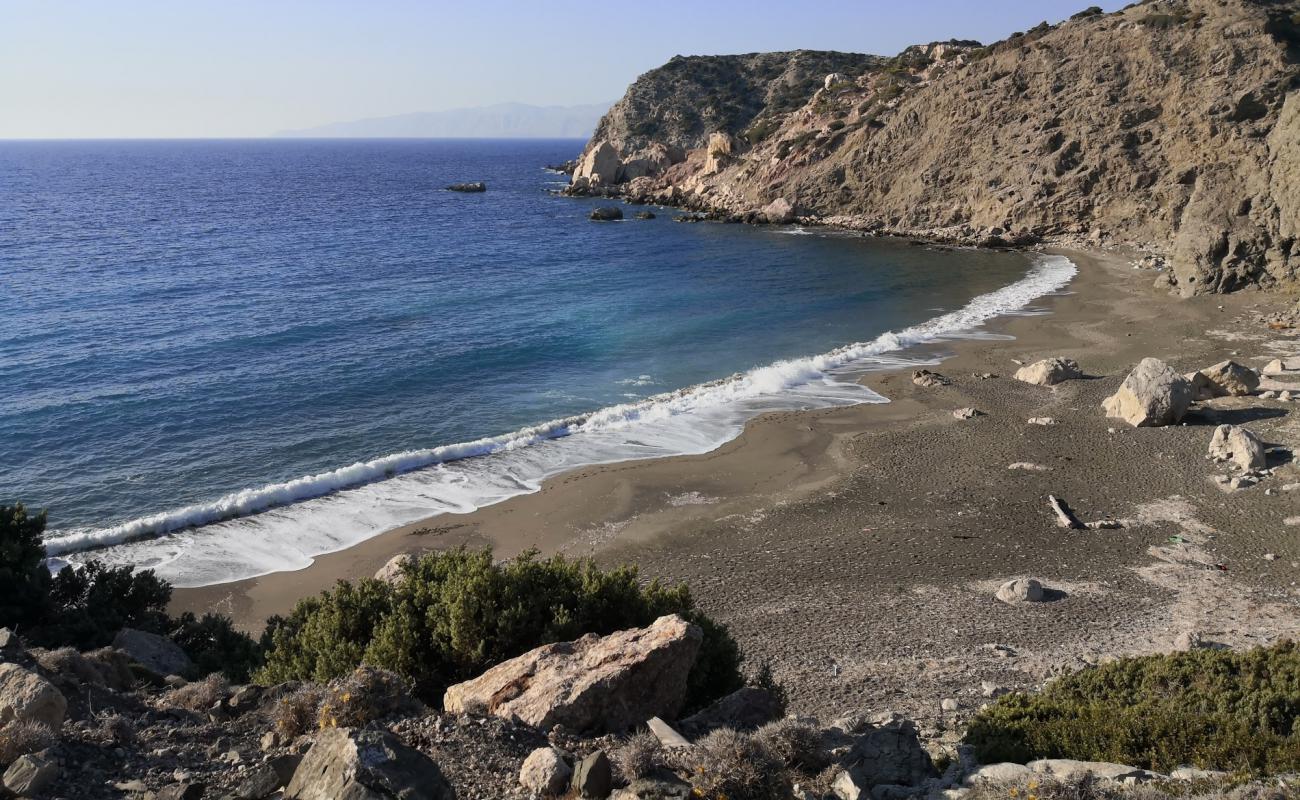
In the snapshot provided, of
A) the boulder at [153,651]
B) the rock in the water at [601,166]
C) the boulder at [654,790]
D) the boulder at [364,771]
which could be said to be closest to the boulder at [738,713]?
the boulder at [654,790]

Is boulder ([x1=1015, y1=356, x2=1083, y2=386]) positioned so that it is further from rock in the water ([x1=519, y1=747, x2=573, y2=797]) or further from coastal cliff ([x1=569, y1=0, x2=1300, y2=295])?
rock in the water ([x1=519, y1=747, x2=573, y2=797])

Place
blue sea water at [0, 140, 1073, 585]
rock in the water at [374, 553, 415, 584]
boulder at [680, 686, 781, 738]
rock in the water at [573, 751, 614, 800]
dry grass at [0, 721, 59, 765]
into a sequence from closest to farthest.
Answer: dry grass at [0, 721, 59, 765], rock in the water at [573, 751, 614, 800], boulder at [680, 686, 781, 738], rock in the water at [374, 553, 415, 584], blue sea water at [0, 140, 1073, 585]

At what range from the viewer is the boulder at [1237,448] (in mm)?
19797

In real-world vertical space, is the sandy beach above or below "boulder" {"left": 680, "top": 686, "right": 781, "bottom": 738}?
below

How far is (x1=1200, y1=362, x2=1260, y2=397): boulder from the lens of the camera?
2489cm

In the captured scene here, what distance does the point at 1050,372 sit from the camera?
27.8 metres

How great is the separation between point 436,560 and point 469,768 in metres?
4.87

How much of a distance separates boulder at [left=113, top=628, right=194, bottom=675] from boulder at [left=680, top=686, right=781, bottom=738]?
705 cm

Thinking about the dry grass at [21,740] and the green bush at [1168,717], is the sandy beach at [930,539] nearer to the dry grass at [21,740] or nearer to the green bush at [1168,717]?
the green bush at [1168,717]

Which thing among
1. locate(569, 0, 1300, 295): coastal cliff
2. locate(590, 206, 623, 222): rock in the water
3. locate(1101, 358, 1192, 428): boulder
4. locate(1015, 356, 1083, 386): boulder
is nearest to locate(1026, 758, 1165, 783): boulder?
locate(1101, 358, 1192, 428): boulder

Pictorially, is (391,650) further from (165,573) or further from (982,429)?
(982,429)

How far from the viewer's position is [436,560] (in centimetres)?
1158

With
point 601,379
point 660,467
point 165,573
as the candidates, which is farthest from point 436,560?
point 601,379

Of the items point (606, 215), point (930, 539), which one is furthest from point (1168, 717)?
point (606, 215)
